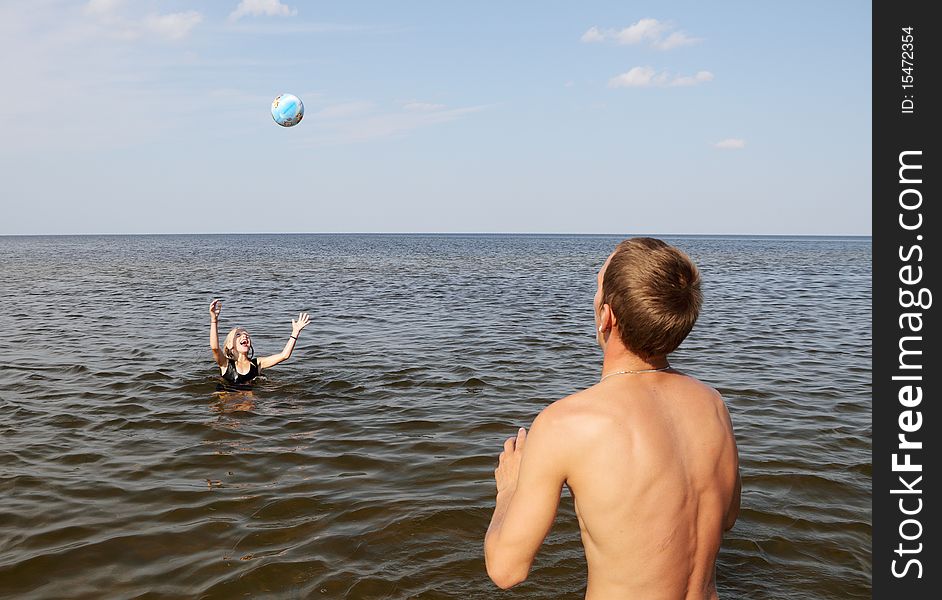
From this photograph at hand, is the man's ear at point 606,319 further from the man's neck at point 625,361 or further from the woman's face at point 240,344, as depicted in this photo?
the woman's face at point 240,344

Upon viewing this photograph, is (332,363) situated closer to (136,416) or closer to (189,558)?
(136,416)

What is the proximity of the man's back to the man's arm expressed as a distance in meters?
0.02

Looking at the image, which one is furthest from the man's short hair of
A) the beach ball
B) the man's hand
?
the beach ball

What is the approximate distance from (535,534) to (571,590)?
8.29 feet

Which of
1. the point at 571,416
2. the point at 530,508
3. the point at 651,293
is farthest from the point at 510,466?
the point at 651,293

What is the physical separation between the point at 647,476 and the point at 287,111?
10.6 metres

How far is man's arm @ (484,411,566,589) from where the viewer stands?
7.59 feet

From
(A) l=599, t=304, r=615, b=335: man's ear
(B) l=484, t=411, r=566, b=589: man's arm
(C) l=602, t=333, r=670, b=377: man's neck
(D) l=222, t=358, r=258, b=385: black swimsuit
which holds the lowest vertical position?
(D) l=222, t=358, r=258, b=385: black swimsuit

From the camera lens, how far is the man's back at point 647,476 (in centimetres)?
228

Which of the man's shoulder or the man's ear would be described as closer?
the man's shoulder

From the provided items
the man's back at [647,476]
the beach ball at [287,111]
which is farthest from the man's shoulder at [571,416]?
the beach ball at [287,111]

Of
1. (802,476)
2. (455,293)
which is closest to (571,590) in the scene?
(802,476)

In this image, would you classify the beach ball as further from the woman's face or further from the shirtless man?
the shirtless man
